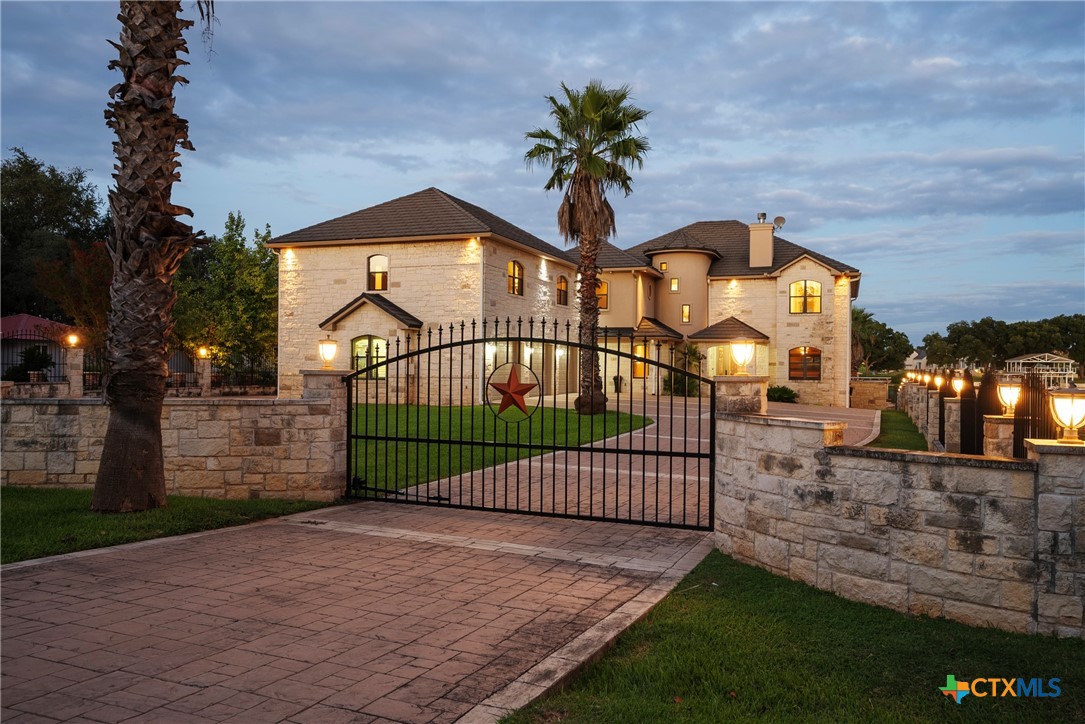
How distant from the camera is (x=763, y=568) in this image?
22.3ft

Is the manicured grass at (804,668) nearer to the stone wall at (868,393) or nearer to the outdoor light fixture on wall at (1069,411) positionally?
the outdoor light fixture on wall at (1069,411)

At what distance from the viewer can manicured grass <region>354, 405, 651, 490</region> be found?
997 cm

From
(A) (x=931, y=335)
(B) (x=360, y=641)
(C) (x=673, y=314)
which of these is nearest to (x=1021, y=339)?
(A) (x=931, y=335)

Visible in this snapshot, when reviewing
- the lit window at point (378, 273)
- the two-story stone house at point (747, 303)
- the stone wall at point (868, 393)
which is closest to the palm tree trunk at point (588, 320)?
the lit window at point (378, 273)

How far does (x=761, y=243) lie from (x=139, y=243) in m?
34.5

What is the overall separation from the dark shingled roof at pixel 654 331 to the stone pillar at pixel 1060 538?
3126 cm

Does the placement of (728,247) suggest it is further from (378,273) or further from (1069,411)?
(1069,411)

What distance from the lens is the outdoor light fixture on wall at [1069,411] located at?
5.19 m

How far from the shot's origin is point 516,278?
2994 centimetres

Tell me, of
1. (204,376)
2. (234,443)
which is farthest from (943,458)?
(204,376)

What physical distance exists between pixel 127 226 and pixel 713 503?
755cm

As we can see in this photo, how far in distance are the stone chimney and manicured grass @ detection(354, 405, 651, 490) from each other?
18872mm

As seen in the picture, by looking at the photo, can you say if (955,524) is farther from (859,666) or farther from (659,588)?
(659,588)

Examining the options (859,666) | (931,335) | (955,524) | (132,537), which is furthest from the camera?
(931,335)
